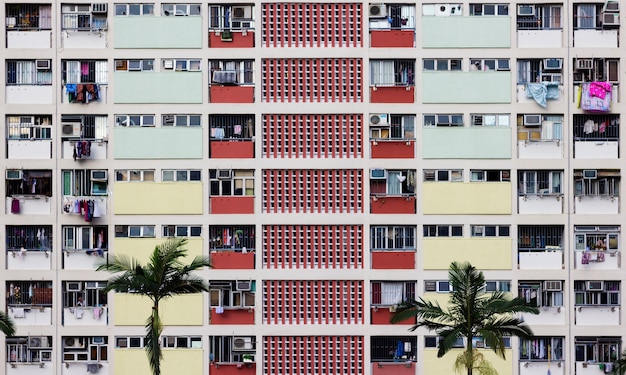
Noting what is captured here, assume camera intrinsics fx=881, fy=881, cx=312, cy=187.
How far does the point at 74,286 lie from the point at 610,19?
16892mm

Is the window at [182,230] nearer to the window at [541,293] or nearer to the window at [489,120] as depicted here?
the window at [489,120]

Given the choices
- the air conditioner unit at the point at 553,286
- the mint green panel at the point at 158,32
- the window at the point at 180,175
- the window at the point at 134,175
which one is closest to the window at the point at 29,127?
the window at the point at 134,175

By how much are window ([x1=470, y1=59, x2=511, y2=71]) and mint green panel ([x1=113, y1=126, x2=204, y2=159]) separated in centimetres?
796

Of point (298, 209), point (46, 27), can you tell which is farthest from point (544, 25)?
point (46, 27)

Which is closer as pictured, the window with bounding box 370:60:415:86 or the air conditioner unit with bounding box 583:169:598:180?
the air conditioner unit with bounding box 583:169:598:180

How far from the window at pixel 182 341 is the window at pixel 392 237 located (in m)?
5.59

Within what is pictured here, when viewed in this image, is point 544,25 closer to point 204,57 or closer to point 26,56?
point 204,57

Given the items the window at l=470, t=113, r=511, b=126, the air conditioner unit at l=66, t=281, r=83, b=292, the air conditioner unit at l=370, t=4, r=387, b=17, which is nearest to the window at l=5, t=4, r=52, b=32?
the air conditioner unit at l=66, t=281, r=83, b=292

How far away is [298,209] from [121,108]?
18.9 ft

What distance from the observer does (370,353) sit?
81.4 ft

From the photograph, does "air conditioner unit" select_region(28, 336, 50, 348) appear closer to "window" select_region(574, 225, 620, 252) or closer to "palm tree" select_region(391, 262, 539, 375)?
"palm tree" select_region(391, 262, 539, 375)

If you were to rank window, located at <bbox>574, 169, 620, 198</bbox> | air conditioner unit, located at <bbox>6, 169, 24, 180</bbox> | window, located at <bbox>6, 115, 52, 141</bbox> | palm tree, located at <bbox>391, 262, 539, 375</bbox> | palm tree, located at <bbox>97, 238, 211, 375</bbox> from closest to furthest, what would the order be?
palm tree, located at <bbox>97, 238, 211, 375</bbox> → palm tree, located at <bbox>391, 262, 539, 375</bbox> → air conditioner unit, located at <bbox>6, 169, 24, 180</bbox> → window, located at <bbox>574, 169, 620, 198</bbox> → window, located at <bbox>6, 115, 52, 141</bbox>

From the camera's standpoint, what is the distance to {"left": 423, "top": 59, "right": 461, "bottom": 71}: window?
81.9 ft

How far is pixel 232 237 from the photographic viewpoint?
24969 mm
